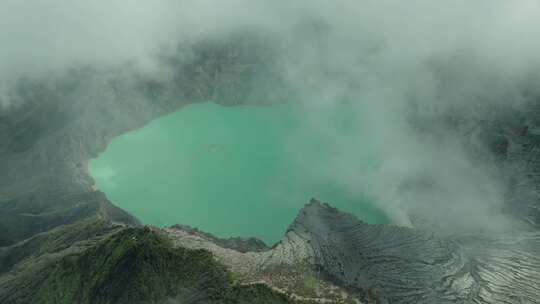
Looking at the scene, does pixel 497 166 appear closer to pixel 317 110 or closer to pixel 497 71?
pixel 497 71

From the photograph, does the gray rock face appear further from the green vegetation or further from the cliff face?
the green vegetation

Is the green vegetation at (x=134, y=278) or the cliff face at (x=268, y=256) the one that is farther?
the cliff face at (x=268, y=256)

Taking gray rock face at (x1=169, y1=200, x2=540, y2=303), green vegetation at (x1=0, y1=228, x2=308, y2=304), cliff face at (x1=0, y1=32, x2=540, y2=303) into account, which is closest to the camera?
A: green vegetation at (x1=0, y1=228, x2=308, y2=304)

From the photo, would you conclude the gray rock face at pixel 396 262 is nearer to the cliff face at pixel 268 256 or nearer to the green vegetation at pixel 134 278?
the cliff face at pixel 268 256

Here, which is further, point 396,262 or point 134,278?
point 396,262

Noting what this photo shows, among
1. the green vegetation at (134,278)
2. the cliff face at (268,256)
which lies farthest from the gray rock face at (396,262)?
the green vegetation at (134,278)

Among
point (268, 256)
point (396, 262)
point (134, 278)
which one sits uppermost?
point (396, 262)

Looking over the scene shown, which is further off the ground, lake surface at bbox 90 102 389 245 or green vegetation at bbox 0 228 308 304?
lake surface at bbox 90 102 389 245

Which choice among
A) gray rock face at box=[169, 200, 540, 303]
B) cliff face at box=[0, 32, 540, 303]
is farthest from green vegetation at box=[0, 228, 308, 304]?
gray rock face at box=[169, 200, 540, 303]

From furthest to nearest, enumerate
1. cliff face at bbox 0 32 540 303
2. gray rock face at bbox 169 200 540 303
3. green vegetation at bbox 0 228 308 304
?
cliff face at bbox 0 32 540 303
gray rock face at bbox 169 200 540 303
green vegetation at bbox 0 228 308 304

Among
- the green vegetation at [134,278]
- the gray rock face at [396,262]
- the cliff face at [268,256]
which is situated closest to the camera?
the green vegetation at [134,278]

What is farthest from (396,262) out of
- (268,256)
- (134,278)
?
(134,278)

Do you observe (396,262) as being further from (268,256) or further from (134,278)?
(134,278)
